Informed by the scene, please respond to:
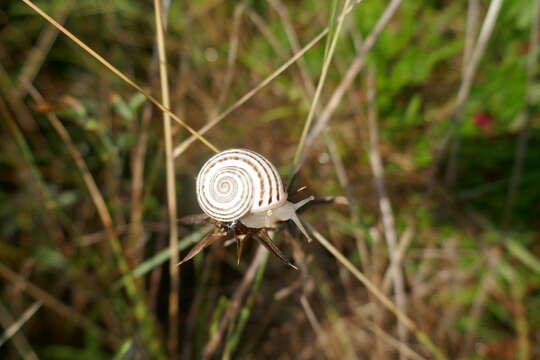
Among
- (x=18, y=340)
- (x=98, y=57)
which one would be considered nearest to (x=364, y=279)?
(x=98, y=57)

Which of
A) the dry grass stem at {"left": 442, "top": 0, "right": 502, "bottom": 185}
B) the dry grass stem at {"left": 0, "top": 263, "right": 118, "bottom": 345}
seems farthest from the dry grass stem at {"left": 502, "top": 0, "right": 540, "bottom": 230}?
the dry grass stem at {"left": 0, "top": 263, "right": 118, "bottom": 345}

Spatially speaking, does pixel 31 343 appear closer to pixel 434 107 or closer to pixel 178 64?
pixel 178 64

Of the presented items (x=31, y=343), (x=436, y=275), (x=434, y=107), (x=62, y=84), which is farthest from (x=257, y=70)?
(x=31, y=343)

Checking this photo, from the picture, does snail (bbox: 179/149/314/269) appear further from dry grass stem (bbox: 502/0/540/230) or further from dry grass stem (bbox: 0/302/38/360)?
dry grass stem (bbox: 0/302/38/360)

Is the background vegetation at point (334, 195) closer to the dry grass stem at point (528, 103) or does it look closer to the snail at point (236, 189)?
the dry grass stem at point (528, 103)

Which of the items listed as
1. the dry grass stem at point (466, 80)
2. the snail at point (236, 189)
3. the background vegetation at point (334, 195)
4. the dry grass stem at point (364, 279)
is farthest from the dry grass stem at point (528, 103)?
the snail at point (236, 189)
